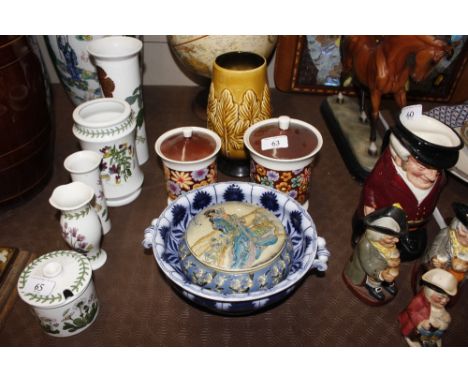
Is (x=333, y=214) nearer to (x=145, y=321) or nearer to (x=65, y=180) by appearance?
(x=145, y=321)

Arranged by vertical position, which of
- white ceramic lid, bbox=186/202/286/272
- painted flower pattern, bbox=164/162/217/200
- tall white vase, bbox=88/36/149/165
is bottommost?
painted flower pattern, bbox=164/162/217/200

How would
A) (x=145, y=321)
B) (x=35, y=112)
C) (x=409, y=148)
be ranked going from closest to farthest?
(x=409, y=148)
(x=145, y=321)
(x=35, y=112)

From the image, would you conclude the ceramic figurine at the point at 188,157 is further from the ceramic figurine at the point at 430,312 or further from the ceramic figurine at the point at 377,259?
the ceramic figurine at the point at 430,312

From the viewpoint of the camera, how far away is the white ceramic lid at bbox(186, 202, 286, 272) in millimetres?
861

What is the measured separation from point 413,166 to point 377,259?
202mm

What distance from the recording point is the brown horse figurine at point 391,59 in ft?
3.70

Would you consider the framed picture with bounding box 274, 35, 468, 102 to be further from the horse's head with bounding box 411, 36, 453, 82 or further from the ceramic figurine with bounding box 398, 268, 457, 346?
the ceramic figurine with bounding box 398, 268, 457, 346

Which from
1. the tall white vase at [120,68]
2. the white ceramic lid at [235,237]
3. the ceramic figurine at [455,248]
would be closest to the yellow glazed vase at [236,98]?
the tall white vase at [120,68]

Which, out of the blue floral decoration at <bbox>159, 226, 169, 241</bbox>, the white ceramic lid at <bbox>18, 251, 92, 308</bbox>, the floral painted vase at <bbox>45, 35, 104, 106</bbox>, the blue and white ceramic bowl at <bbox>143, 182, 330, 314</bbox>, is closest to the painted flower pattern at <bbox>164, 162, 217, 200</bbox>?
the blue and white ceramic bowl at <bbox>143, 182, 330, 314</bbox>

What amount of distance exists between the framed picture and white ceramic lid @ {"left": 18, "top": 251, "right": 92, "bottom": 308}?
1.06 meters

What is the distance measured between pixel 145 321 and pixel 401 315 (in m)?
0.55

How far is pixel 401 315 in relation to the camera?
956mm

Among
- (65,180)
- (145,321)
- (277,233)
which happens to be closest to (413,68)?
(277,233)

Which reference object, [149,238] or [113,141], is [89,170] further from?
[149,238]
